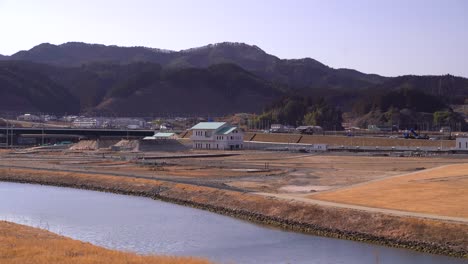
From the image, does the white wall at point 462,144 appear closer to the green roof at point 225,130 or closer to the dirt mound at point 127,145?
the green roof at point 225,130

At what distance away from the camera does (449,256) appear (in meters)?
23.8

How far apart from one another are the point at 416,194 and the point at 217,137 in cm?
5370

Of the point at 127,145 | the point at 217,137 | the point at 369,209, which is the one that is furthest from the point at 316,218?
the point at 127,145

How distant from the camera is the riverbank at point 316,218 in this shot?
82.1ft

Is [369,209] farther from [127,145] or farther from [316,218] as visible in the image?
[127,145]

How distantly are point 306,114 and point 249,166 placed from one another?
75662 mm

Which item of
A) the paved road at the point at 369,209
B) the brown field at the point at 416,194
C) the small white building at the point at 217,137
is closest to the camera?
the paved road at the point at 369,209

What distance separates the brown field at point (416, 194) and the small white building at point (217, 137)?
44429 mm

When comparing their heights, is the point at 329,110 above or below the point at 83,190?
above

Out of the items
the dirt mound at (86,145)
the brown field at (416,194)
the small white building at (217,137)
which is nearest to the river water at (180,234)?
the brown field at (416,194)

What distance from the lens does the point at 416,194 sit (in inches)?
1353

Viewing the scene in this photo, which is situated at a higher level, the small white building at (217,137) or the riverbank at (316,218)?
the small white building at (217,137)

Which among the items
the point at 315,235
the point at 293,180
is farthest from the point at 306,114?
the point at 315,235

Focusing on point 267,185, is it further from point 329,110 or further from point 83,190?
point 329,110
